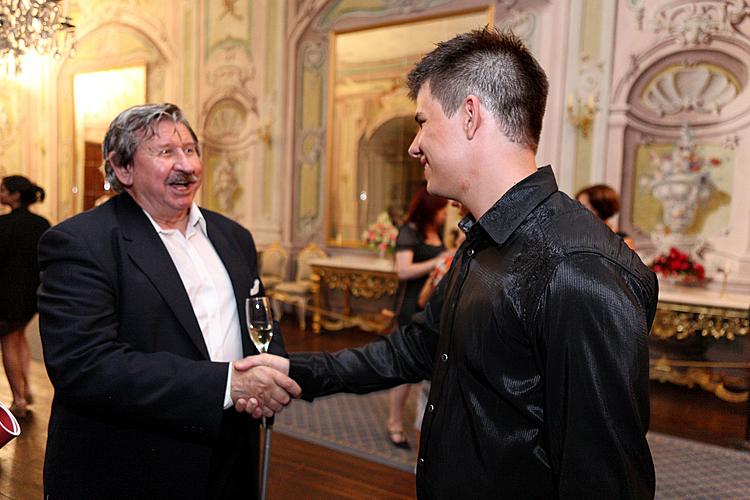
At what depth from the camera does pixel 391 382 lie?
74.5 inches

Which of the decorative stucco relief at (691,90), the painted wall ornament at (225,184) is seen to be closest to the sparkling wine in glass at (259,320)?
the decorative stucco relief at (691,90)

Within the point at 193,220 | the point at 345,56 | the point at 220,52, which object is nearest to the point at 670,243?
the point at 345,56

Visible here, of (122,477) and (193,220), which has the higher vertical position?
(193,220)

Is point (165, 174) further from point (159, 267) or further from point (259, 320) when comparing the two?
point (259, 320)

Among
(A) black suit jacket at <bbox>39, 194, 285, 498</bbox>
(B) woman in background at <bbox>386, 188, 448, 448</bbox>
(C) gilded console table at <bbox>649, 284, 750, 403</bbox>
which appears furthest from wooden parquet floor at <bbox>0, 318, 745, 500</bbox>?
(A) black suit jacket at <bbox>39, 194, 285, 498</bbox>

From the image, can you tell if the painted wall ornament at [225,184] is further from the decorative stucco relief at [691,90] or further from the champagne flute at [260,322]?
the champagne flute at [260,322]

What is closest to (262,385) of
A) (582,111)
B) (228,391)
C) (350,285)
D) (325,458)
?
(228,391)

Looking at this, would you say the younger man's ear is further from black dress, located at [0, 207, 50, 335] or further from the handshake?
→ black dress, located at [0, 207, 50, 335]

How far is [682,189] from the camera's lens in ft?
17.9

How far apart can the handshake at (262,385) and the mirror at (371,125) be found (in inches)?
204

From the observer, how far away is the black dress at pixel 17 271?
4.21m

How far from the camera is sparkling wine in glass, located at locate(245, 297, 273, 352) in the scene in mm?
1826

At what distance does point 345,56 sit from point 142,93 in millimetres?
3138

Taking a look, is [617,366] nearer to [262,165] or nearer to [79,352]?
[79,352]
